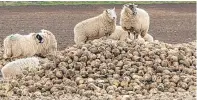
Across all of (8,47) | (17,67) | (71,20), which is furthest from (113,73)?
(71,20)

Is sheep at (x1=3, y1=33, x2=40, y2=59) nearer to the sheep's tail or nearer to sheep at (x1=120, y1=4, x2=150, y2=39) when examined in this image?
the sheep's tail

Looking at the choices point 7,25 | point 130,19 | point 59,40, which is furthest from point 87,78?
point 7,25

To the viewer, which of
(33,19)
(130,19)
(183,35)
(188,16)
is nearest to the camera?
(130,19)

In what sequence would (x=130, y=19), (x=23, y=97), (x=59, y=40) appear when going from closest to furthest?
(x=23, y=97) → (x=130, y=19) → (x=59, y=40)

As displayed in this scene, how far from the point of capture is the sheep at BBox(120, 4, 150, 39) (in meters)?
12.9

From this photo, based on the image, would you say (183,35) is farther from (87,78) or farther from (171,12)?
(87,78)

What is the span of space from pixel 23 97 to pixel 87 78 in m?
1.30

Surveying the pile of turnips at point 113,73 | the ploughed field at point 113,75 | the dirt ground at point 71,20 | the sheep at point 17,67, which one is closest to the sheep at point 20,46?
the sheep at point 17,67

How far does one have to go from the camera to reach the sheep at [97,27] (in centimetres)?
1307

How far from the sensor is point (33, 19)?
23.3 m

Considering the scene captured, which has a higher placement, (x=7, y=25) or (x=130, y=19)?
(x=130, y=19)

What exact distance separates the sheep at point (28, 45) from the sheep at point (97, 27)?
3.43 feet

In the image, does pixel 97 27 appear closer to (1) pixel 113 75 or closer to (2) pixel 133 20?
(2) pixel 133 20

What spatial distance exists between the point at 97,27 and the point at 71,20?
33.6 ft
